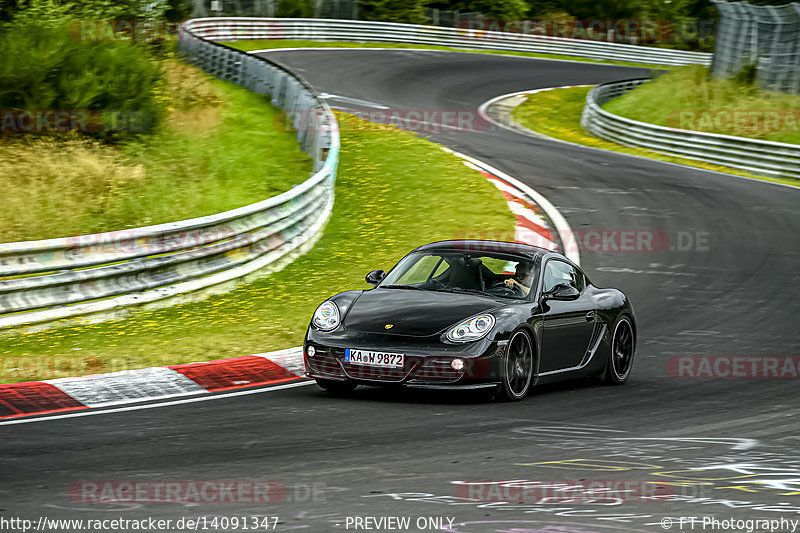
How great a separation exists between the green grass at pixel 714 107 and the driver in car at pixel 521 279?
18.9 metres

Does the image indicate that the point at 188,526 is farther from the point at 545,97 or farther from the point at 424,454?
the point at 545,97

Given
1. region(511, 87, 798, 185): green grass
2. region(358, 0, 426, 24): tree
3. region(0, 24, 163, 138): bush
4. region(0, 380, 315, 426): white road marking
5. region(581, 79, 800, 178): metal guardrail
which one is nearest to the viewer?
region(0, 380, 315, 426): white road marking

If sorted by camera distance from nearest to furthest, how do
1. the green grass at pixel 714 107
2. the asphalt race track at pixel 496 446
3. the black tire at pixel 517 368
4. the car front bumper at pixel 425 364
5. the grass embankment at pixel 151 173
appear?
the asphalt race track at pixel 496 446, the car front bumper at pixel 425 364, the black tire at pixel 517 368, the grass embankment at pixel 151 173, the green grass at pixel 714 107

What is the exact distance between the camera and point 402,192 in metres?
19.7

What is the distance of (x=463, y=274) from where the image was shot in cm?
955

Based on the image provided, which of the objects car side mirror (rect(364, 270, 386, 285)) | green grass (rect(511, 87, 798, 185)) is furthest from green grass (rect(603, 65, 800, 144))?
car side mirror (rect(364, 270, 386, 285))

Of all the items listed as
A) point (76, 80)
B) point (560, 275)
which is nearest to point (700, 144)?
point (76, 80)

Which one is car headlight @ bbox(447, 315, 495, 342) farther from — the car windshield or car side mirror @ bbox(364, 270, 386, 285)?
car side mirror @ bbox(364, 270, 386, 285)

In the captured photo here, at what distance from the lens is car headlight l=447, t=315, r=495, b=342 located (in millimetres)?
8477

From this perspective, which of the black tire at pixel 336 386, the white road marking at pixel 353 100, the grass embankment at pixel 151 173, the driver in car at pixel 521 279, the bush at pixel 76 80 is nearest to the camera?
the black tire at pixel 336 386

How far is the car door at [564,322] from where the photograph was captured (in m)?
9.30

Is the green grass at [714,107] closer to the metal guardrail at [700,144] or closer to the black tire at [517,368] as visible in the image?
the metal guardrail at [700,144]

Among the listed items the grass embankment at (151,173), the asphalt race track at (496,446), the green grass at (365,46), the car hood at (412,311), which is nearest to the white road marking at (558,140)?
the grass embankment at (151,173)

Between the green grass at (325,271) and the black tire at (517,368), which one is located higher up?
the black tire at (517,368)
